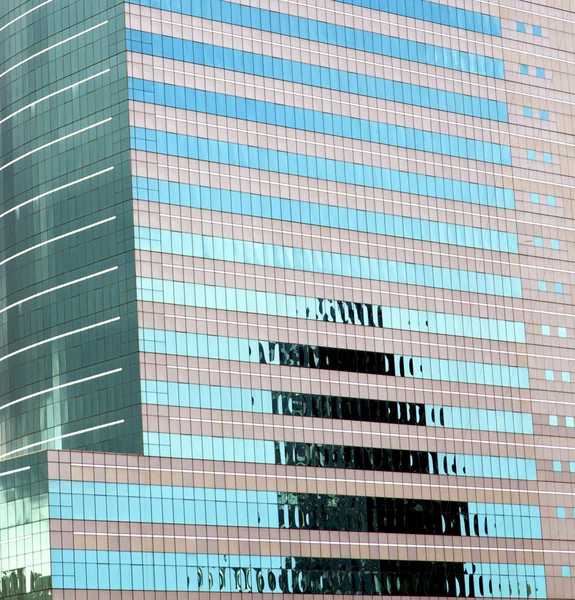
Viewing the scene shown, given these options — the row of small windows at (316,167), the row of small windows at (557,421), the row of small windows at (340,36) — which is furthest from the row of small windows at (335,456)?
the row of small windows at (340,36)

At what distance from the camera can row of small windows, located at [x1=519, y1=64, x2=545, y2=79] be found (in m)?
150

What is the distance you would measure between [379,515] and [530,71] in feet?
165

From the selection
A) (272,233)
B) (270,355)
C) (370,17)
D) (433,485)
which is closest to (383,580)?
(433,485)

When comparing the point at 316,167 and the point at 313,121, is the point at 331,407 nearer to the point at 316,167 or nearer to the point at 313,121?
the point at 316,167

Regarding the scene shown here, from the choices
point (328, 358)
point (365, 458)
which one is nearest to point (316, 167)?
point (328, 358)

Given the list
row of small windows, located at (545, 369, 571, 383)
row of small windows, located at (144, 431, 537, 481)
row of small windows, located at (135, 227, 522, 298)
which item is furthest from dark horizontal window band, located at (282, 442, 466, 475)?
row of small windows, located at (135, 227, 522, 298)

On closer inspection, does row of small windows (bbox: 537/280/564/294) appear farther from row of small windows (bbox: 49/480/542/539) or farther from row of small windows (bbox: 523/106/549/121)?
row of small windows (bbox: 49/480/542/539)

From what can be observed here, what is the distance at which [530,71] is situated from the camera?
150625 millimetres

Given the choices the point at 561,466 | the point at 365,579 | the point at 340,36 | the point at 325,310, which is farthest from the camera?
the point at 561,466

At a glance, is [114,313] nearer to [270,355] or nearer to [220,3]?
[270,355]

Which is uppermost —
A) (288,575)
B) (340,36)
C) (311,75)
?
(340,36)

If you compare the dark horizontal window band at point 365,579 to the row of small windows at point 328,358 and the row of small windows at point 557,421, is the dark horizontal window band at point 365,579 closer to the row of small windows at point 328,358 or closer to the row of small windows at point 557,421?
the row of small windows at point 557,421

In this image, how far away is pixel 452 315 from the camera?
459 feet

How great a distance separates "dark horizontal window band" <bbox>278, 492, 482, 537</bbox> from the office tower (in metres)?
0.28
